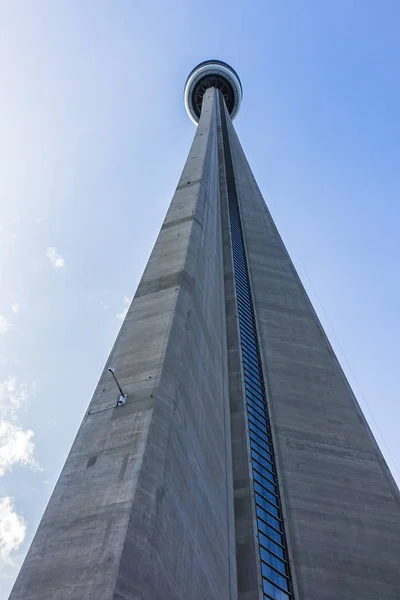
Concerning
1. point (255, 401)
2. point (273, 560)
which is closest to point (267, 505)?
point (273, 560)

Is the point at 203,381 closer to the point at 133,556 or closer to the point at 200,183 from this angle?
the point at 133,556

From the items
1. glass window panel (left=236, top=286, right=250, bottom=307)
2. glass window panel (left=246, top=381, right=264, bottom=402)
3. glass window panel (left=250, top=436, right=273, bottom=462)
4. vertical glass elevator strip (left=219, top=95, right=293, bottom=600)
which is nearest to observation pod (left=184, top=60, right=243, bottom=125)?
vertical glass elevator strip (left=219, top=95, right=293, bottom=600)

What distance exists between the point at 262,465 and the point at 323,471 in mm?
2193

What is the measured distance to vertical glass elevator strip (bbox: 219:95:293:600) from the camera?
14.5 meters

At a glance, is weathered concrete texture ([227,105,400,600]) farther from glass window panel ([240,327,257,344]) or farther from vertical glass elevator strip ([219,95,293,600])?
glass window panel ([240,327,257,344])

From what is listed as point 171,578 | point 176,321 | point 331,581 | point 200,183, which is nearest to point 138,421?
point 171,578

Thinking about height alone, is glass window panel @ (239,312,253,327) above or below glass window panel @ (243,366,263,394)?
above

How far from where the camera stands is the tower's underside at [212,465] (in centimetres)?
738

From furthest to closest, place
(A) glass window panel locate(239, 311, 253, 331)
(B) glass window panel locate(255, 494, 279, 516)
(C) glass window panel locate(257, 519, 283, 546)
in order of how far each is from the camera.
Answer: (A) glass window panel locate(239, 311, 253, 331) → (B) glass window panel locate(255, 494, 279, 516) → (C) glass window panel locate(257, 519, 283, 546)

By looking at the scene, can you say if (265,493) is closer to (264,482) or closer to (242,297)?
(264,482)

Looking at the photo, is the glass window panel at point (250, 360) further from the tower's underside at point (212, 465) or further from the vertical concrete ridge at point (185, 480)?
the vertical concrete ridge at point (185, 480)

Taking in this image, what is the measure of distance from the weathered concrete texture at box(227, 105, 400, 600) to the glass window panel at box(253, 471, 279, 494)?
44 centimetres

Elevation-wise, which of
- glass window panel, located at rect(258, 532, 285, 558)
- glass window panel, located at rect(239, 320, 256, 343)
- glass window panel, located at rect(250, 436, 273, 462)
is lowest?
glass window panel, located at rect(258, 532, 285, 558)

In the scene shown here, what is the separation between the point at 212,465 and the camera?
11.9 metres
